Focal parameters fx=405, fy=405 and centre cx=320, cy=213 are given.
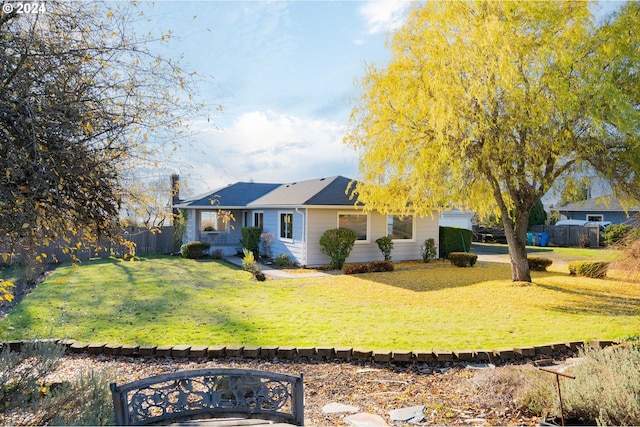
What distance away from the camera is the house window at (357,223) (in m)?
16.5

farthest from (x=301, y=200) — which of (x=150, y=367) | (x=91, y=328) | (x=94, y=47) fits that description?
(x=94, y=47)

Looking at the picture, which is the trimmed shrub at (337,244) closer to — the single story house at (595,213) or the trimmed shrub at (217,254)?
the trimmed shrub at (217,254)

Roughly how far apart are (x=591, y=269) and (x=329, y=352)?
1212 cm

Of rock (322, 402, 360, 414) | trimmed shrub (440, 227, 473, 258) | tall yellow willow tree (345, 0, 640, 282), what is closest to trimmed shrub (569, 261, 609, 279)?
tall yellow willow tree (345, 0, 640, 282)

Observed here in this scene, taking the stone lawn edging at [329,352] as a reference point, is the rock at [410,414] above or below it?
below

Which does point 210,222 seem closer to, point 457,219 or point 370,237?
point 370,237

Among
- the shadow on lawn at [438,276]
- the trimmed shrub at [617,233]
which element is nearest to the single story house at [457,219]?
the trimmed shrub at [617,233]

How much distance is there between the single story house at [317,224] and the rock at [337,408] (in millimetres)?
9766

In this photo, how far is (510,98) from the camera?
9820mm

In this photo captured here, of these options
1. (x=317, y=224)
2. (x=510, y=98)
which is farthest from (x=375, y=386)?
(x=317, y=224)

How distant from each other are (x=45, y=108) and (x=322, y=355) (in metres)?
4.48

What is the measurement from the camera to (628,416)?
131 inches

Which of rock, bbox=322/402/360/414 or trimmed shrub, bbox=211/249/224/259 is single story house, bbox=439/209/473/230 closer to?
trimmed shrub, bbox=211/249/224/259

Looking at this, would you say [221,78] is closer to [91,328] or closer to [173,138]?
[173,138]
